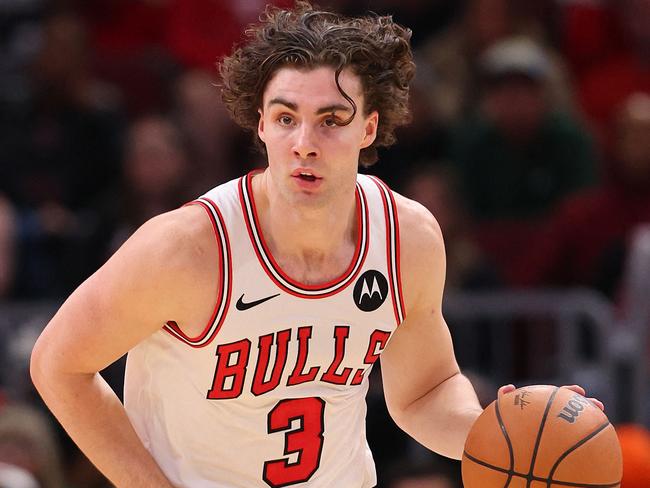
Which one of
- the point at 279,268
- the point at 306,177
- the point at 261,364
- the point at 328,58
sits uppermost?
the point at 328,58

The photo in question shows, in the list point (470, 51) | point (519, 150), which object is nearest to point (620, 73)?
point (470, 51)

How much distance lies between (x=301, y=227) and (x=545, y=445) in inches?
44.6

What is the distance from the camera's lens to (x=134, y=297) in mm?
4508

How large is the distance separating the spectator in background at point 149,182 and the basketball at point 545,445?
4874mm

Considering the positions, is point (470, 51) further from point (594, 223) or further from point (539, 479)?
point (539, 479)

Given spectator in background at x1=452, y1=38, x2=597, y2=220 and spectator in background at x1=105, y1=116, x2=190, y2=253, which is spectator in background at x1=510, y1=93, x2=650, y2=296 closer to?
spectator in background at x1=452, y1=38, x2=597, y2=220

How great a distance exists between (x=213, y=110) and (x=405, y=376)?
17.2 ft

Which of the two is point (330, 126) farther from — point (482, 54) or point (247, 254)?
point (482, 54)

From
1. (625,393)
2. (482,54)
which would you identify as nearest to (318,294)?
(625,393)

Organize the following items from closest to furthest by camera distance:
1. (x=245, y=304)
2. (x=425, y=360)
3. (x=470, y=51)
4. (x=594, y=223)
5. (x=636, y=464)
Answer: (x=245, y=304), (x=425, y=360), (x=636, y=464), (x=594, y=223), (x=470, y=51)

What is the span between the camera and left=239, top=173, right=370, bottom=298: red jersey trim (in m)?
4.73

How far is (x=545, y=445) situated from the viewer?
4.46 m

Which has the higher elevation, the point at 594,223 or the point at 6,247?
the point at 594,223

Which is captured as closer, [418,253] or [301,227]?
[301,227]
